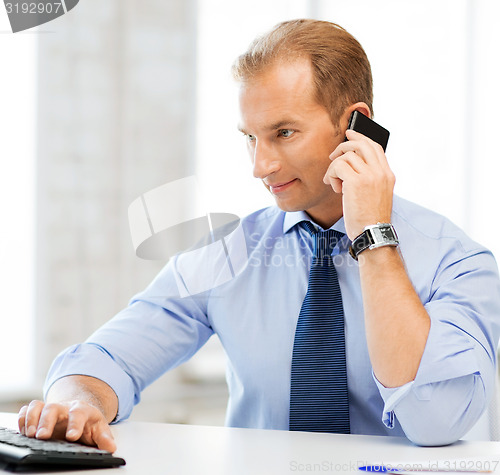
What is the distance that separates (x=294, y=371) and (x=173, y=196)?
0.59m

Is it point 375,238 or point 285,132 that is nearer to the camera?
point 375,238

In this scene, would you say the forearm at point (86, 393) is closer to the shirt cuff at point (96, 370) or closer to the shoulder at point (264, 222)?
the shirt cuff at point (96, 370)

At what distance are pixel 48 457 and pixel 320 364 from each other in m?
0.66

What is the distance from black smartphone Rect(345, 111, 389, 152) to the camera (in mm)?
1467

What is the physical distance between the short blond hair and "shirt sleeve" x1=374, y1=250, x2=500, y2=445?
509 mm

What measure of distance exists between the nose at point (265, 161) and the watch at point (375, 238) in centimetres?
25

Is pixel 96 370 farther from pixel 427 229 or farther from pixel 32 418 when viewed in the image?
pixel 427 229

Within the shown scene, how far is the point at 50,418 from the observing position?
990 millimetres

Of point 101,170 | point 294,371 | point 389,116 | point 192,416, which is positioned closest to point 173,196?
point 294,371

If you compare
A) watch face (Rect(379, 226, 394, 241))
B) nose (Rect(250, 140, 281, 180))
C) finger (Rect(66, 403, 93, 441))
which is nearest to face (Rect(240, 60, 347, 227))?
nose (Rect(250, 140, 281, 180))

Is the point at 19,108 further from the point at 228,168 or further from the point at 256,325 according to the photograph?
the point at 256,325

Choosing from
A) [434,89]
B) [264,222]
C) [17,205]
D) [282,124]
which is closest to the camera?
[282,124]

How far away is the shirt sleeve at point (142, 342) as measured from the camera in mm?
1315

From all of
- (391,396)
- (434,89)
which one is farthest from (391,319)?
(434,89)
